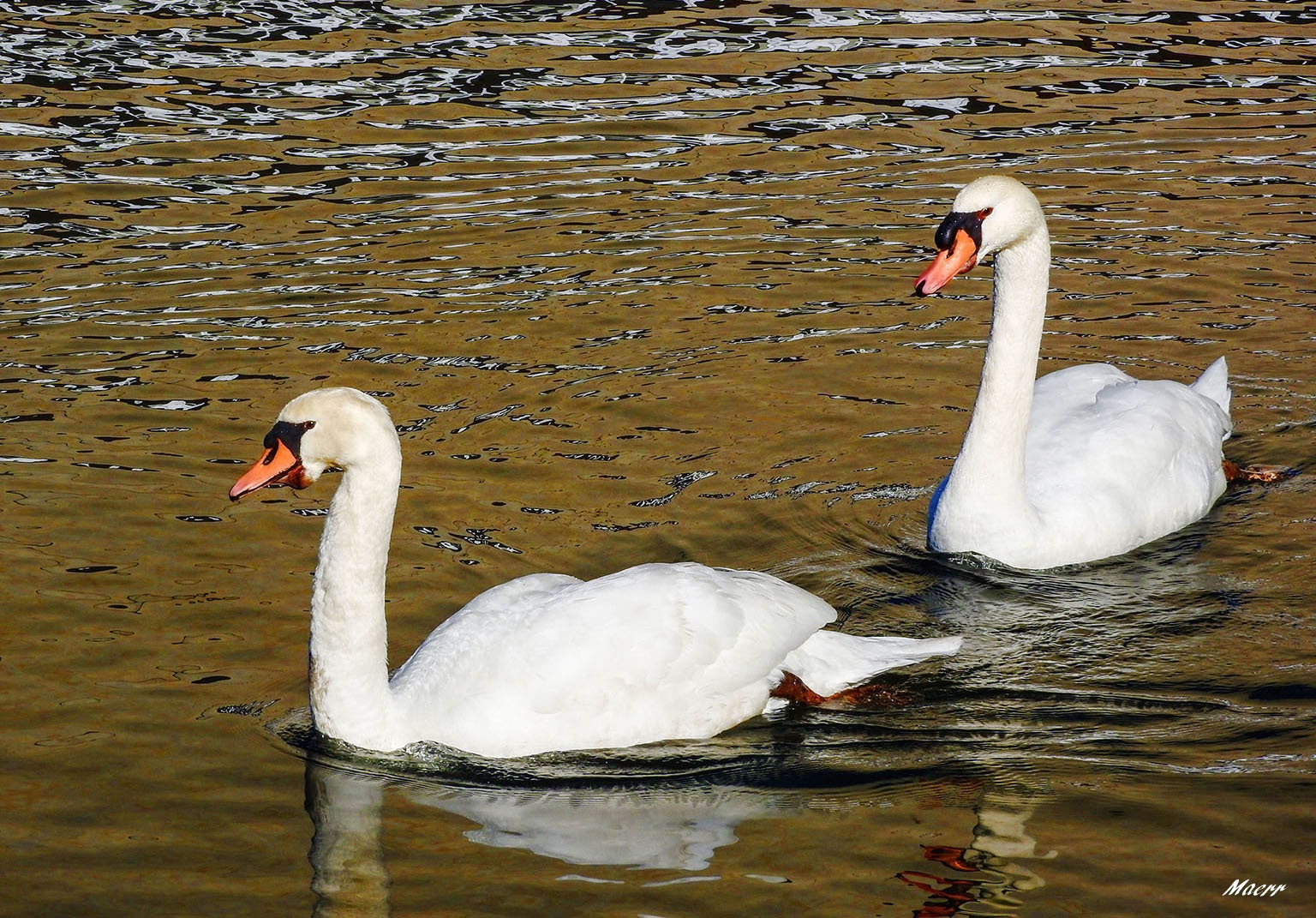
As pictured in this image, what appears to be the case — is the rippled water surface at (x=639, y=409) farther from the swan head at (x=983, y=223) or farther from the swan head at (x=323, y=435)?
the swan head at (x=983, y=223)

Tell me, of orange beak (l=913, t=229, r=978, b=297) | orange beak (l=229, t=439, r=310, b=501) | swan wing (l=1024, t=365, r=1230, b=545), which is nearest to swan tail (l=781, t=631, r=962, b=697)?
swan wing (l=1024, t=365, r=1230, b=545)

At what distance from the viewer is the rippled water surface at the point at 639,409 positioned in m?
5.69

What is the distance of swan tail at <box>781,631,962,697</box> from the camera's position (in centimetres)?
670

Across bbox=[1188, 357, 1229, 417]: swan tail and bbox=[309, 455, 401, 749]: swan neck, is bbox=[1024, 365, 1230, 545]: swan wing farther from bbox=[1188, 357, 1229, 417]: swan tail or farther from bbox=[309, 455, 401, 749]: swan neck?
bbox=[309, 455, 401, 749]: swan neck

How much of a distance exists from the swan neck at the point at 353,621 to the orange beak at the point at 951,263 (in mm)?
2527

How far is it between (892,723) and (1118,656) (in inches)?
41.4

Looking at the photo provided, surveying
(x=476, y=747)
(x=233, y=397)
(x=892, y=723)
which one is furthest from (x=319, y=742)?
(x=233, y=397)

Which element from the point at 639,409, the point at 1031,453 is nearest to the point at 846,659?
the point at 1031,453

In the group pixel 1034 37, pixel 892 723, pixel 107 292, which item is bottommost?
pixel 892 723

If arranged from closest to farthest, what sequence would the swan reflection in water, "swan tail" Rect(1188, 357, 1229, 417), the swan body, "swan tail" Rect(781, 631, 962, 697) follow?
the swan reflection in water → "swan tail" Rect(781, 631, 962, 697) → the swan body → "swan tail" Rect(1188, 357, 1229, 417)

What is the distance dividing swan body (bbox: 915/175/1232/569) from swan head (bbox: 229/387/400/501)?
252cm

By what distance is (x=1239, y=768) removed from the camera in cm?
604

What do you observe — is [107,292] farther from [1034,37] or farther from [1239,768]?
[1034,37]

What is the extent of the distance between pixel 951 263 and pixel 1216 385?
2.38 m
